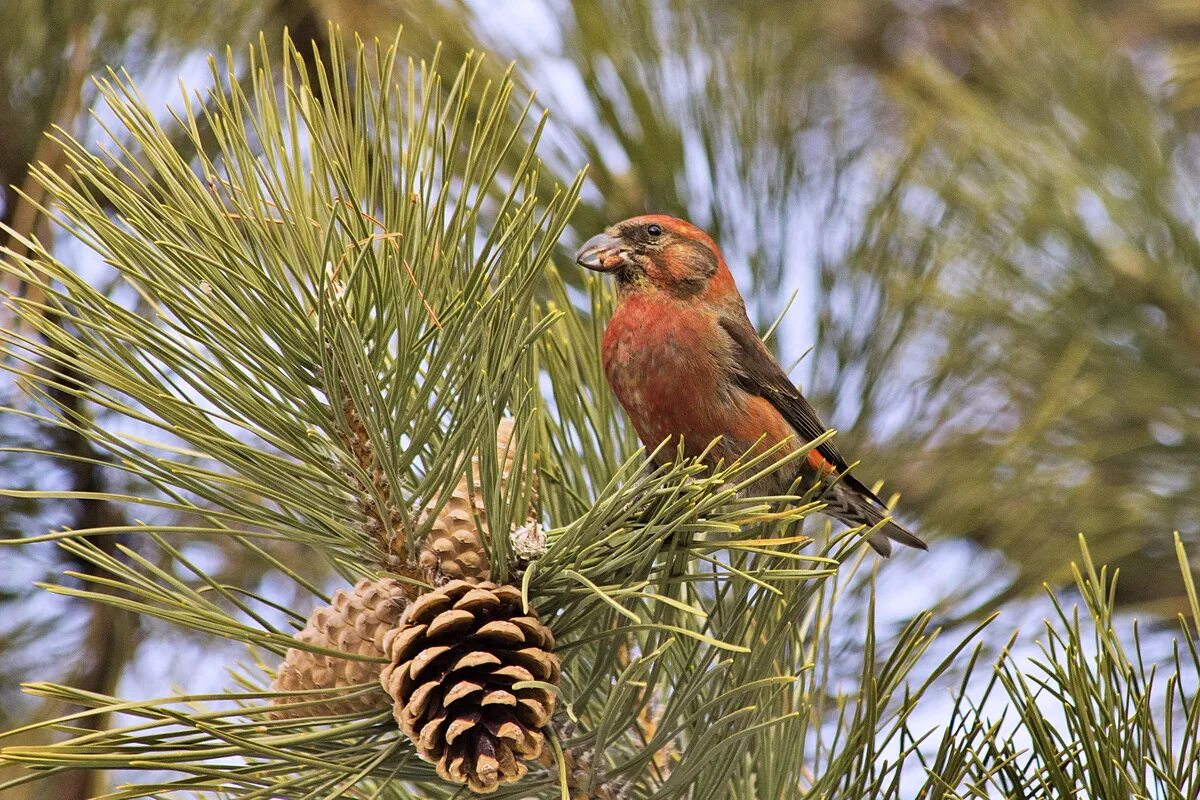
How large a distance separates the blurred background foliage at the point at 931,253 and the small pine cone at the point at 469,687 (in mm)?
1317

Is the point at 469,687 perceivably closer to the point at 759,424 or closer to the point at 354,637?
the point at 354,637

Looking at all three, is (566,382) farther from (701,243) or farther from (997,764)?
(997,764)

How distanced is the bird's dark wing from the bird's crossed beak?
27 cm

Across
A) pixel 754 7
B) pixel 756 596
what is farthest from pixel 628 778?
pixel 754 7

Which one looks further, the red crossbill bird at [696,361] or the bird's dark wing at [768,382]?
the bird's dark wing at [768,382]

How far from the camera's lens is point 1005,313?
3.01 meters

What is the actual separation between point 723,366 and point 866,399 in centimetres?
47

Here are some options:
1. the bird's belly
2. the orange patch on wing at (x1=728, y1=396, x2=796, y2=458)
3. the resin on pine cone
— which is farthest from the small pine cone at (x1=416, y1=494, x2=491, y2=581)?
the orange patch on wing at (x1=728, y1=396, x2=796, y2=458)

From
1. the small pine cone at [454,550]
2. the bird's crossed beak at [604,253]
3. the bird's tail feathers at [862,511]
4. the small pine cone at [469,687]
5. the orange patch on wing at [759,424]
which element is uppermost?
the bird's crossed beak at [604,253]

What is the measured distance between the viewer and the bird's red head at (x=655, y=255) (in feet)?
8.33

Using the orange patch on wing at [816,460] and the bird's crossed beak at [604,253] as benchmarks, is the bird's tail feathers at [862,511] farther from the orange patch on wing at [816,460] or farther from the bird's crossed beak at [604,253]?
the bird's crossed beak at [604,253]

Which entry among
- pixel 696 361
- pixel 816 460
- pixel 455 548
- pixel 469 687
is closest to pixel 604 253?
pixel 696 361

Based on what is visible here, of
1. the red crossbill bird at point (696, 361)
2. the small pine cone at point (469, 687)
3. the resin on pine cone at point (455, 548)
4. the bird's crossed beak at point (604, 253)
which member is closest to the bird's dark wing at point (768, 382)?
the red crossbill bird at point (696, 361)

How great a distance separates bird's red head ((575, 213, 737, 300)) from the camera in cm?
254
